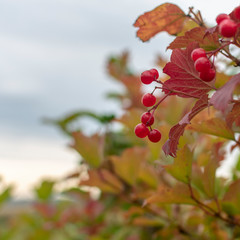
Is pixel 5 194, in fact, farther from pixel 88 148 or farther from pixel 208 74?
pixel 208 74

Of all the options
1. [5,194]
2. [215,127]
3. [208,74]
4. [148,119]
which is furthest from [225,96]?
[5,194]

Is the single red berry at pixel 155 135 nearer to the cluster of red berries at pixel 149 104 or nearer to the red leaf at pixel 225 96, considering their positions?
the cluster of red berries at pixel 149 104

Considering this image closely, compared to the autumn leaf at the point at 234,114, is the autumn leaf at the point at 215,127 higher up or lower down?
lower down

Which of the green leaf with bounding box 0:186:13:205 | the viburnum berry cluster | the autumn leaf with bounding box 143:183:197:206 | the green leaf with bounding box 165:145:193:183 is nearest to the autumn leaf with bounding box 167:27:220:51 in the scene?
the viburnum berry cluster

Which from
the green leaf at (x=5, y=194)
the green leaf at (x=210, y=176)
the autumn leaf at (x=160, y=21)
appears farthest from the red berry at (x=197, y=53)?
the green leaf at (x=5, y=194)

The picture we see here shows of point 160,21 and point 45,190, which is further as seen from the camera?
point 45,190

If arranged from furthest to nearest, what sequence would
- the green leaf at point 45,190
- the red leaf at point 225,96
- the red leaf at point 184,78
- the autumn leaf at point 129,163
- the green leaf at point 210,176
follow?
the green leaf at point 45,190
the autumn leaf at point 129,163
the green leaf at point 210,176
the red leaf at point 184,78
the red leaf at point 225,96
